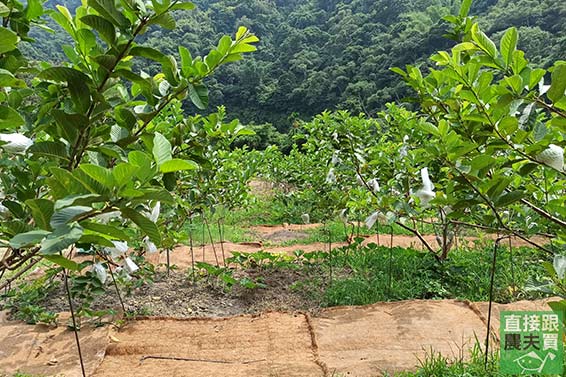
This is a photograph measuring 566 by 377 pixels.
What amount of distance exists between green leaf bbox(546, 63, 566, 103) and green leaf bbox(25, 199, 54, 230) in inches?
34.7

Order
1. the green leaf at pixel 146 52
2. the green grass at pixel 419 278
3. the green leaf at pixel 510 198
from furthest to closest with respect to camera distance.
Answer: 1. the green grass at pixel 419 278
2. the green leaf at pixel 510 198
3. the green leaf at pixel 146 52

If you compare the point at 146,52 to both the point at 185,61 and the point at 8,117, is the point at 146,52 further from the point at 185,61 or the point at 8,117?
the point at 8,117

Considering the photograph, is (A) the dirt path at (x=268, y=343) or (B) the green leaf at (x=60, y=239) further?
(A) the dirt path at (x=268, y=343)

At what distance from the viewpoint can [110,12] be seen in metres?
0.65

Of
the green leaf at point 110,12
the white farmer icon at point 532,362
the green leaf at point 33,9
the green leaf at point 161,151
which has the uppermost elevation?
the green leaf at point 33,9

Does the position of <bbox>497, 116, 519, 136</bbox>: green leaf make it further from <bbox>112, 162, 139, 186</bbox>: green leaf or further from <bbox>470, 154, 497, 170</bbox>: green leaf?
<bbox>112, 162, 139, 186</bbox>: green leaf

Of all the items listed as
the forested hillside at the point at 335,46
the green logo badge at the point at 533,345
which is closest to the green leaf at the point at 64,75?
the green logo badge at the point at 533,345

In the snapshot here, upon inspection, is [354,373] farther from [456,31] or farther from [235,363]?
[456,31]

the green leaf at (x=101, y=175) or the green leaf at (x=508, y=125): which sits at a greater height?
the green leaf at (x=508, y=125)

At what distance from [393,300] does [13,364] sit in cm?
232

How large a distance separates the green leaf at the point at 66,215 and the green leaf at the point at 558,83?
0.84 m

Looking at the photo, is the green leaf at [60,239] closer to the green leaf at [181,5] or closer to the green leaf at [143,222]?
the green leaf at [143,222]

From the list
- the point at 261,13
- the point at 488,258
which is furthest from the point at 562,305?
the point at 261,13

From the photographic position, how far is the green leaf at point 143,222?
53cm
